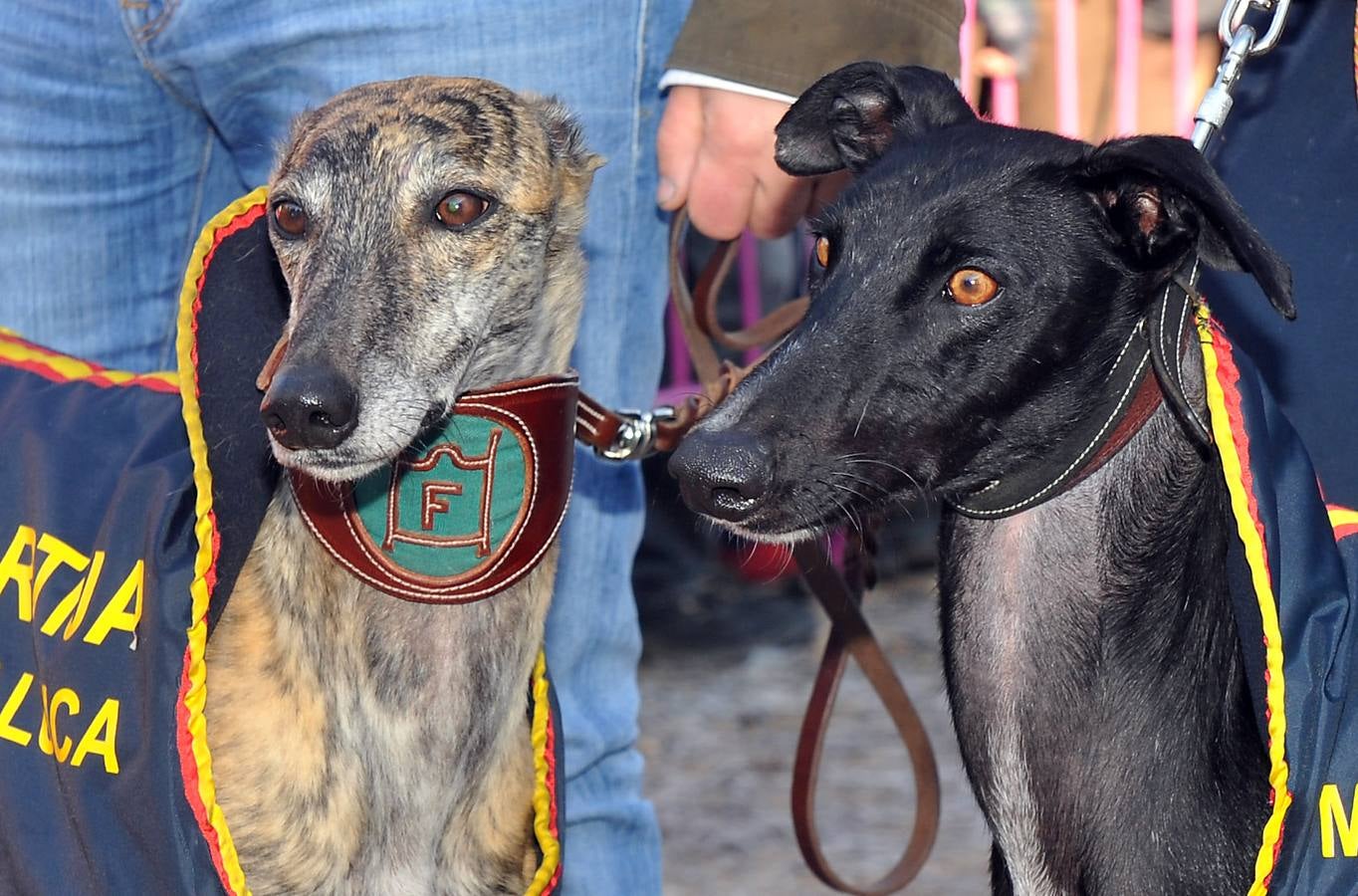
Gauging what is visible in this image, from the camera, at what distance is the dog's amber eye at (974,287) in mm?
1970

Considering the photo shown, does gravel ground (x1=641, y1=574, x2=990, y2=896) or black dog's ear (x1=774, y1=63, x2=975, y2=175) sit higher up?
black dog's ear (x1=774, y1=63, x2=975, y2=175)

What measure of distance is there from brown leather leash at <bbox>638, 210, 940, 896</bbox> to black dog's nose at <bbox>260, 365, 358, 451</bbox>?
0.64m

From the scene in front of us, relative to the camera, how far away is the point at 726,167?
251 centimetres

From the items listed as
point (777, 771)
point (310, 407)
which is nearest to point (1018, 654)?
point (310, 407)

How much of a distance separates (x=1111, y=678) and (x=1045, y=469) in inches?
10.6

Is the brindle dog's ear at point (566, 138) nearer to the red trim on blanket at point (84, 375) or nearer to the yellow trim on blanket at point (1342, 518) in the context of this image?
the red trim on blanket at point (84, 375)

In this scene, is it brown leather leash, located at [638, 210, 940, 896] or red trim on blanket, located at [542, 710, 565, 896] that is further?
brown leather leash, located at [638, 210, 940, 896]

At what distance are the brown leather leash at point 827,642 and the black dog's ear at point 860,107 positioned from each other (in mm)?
340

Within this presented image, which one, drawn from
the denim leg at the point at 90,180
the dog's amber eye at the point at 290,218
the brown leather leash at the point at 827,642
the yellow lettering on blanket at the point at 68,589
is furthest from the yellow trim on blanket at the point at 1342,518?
the denim leg at the point at 90,180

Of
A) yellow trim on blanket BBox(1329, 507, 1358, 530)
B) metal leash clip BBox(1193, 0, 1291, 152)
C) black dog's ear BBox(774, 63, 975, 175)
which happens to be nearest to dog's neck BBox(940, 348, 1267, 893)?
yellow trim on blanket BBox(1329, 507, 1358, 530)

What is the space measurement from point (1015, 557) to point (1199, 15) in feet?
16.0

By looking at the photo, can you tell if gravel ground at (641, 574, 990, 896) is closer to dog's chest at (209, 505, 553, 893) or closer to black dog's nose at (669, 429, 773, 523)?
dog's chest at (209, 505, 553, 893)

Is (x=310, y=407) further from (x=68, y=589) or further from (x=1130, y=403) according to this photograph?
(x=1130, y=403)

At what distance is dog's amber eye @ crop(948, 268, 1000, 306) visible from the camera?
6.46 feet
